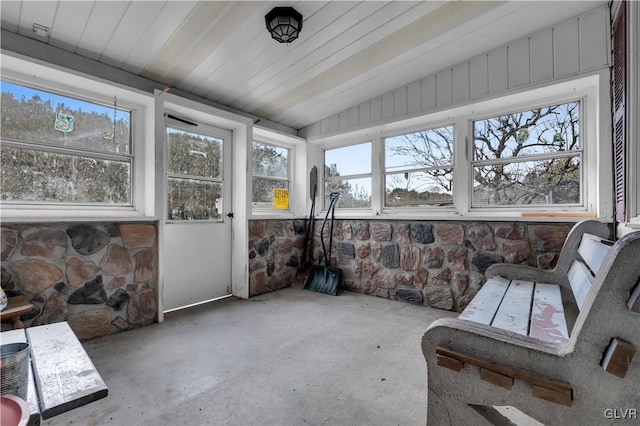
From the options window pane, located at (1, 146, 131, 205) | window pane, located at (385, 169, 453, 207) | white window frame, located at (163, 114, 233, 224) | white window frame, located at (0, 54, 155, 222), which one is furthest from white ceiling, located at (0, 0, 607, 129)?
window pane, located at (385, 169, 453, 207)

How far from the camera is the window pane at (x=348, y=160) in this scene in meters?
4.10

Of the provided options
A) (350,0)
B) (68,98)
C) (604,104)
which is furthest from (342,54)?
(68,98)

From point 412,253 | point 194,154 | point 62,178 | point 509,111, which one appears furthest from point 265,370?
point 509,111

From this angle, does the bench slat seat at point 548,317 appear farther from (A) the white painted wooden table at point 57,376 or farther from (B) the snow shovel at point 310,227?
(B) the snow shovel at point 310,227

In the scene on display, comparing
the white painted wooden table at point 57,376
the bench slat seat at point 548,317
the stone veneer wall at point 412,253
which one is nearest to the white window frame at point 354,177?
the stone veneer wall at point 412,253

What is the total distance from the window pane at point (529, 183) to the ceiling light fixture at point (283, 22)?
2.29 meters

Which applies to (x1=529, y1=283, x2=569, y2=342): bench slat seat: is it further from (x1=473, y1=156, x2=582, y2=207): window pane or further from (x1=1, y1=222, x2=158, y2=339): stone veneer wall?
(x1=1, y1=222, x2=158, y2=339): stone veneer wall

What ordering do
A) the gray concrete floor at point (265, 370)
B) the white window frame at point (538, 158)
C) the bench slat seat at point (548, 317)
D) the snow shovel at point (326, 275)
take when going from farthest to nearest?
1. the snow shovel at point (326, 275)
2. the white window frame at point (538, 158)
3. the gray concrete floor at point (265, 370)
4. the bench slat seat at point (548, 317)

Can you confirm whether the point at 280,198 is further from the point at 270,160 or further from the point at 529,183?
the point at 529,183

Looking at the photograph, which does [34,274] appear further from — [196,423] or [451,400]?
[451,400]

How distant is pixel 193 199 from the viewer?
3.40 meters

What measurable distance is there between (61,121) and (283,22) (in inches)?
79.1

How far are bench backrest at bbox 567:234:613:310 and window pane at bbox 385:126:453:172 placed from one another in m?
1.68

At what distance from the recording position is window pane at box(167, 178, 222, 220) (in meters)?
3.23
